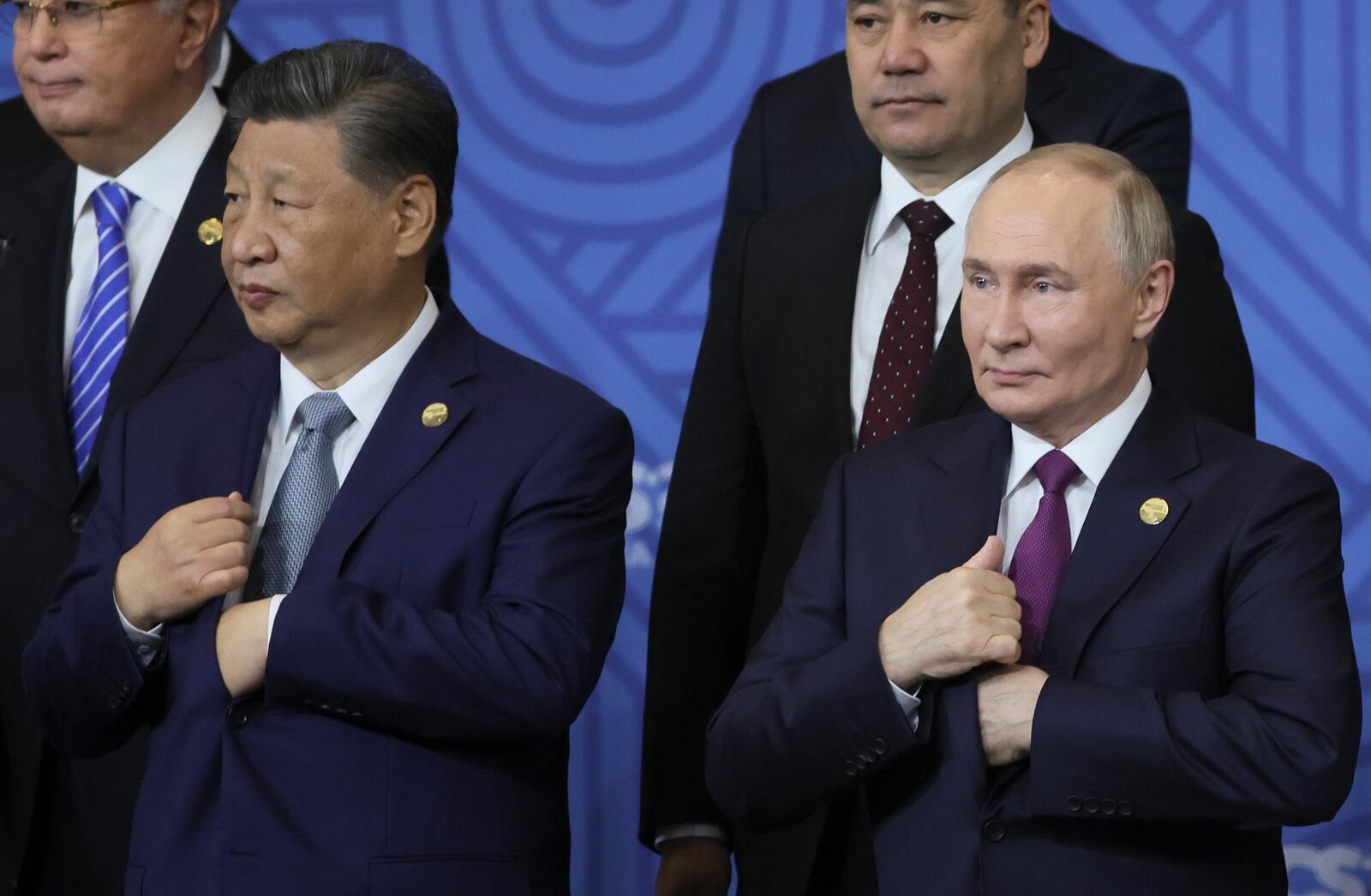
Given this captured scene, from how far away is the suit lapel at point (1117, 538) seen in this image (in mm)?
2252

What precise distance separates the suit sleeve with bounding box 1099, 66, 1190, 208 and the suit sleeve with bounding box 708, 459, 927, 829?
1139 mm

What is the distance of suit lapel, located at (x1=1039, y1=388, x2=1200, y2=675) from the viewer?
7.39 ft

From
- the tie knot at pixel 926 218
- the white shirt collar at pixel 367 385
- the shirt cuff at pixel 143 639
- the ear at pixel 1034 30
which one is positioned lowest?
the shirt cuff at pixel 143 639

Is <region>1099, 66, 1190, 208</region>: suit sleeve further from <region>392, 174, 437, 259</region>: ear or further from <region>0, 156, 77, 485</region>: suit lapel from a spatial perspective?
<region>0, 156, 77, 485</region>: suit lapel

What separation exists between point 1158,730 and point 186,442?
51.4 inches

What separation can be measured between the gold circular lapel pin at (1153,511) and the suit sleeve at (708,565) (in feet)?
2.90

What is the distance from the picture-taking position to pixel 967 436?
247cm

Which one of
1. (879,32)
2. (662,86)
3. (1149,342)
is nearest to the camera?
(1149,342)

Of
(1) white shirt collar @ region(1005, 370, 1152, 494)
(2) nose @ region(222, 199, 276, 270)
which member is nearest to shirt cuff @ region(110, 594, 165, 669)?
(2) nose @ region(222, 199, 276, 270)

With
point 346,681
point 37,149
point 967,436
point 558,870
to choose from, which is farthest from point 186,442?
point 37,149

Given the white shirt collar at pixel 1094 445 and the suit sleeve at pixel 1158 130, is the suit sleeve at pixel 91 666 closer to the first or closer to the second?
the white shirt collar at pixel 1094 445

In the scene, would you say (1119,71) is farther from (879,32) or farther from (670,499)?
(670,499)

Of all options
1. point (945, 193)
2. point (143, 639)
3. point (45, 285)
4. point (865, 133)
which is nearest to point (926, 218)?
point (945, 193)

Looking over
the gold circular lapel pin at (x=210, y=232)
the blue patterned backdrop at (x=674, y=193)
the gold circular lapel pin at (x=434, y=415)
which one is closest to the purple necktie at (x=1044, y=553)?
the gold circular lapel pin at (x=434, y=415)
